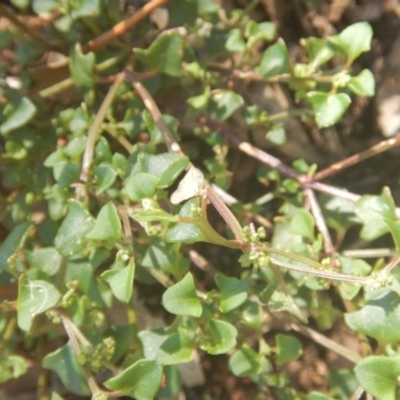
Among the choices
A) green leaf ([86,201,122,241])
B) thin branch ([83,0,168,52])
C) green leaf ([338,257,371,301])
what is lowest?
green leaf ([338,257,371,301])

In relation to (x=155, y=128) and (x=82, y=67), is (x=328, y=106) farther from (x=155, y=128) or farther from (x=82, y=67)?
(x=82, y=67)

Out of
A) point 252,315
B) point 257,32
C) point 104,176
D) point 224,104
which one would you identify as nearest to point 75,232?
point 104,176

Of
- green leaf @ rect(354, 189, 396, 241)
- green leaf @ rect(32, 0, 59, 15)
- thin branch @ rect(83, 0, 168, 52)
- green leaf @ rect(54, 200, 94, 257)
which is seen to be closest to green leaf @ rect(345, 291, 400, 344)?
green leaf @ rect(354, 189, 396, 241)

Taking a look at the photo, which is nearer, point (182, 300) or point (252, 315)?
point (182, 300)

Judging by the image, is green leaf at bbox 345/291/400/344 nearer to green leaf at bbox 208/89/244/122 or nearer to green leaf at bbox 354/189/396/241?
green leaf at bbox 354/189/396/241

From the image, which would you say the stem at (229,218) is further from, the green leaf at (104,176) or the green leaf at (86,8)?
the green leaf at (86,8)

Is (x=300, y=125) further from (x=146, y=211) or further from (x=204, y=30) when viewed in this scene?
(x=146, y=211)

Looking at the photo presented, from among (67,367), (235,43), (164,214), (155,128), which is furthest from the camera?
(235,43)
